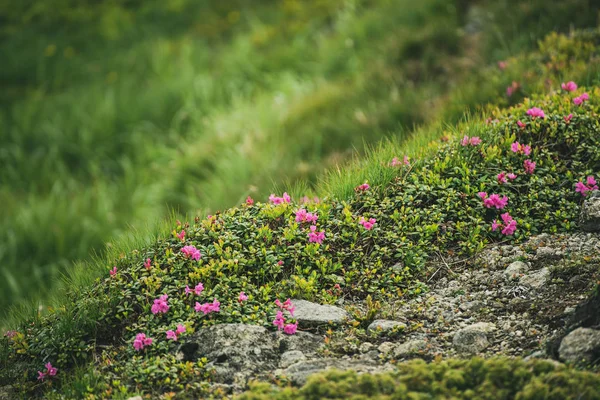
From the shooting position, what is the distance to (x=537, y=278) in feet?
12.9

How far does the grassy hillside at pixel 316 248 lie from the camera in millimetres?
3838

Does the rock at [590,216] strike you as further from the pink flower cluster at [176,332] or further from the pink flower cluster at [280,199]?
the pink flower cluster at [176,332]

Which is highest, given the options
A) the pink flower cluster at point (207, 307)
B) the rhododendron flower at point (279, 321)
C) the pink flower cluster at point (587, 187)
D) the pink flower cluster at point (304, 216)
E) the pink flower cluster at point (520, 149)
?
the pink flower cluster at point (304, 216)

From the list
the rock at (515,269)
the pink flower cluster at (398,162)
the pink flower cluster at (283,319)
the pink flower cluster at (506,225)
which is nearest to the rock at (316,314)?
the pink flower cluster at (283,319)

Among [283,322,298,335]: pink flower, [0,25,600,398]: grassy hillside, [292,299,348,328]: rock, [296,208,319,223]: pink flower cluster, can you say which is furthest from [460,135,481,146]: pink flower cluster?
[283,322,298,335]: pink flower

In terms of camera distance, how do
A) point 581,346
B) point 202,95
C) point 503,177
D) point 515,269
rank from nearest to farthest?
point 581,346 < point 515,269 < point 503,177 < point 202,95

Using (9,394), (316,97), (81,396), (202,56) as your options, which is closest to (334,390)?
(81,396)

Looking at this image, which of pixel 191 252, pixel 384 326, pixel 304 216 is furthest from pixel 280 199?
pixel 384 326

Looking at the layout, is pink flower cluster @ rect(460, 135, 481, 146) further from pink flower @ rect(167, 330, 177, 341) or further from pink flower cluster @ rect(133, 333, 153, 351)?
pink flower cluster @ rect(133, 333, 153, 351)

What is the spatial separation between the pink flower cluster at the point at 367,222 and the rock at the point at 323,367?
1.10 metres

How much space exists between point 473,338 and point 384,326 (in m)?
0.53

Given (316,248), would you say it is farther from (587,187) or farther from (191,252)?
(587,187)

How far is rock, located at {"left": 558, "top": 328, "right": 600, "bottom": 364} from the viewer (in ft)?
10.2

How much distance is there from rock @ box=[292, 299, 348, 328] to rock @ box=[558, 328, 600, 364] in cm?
130
